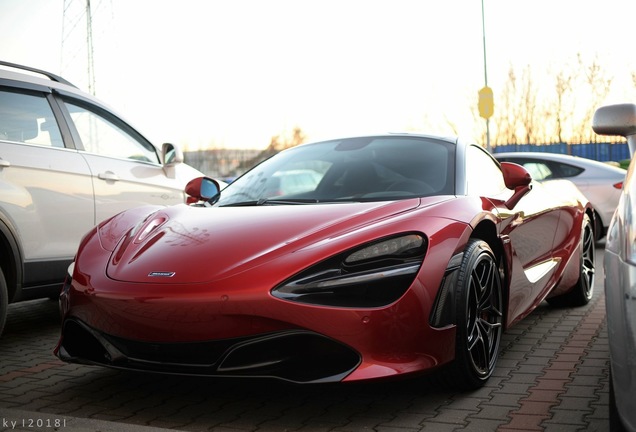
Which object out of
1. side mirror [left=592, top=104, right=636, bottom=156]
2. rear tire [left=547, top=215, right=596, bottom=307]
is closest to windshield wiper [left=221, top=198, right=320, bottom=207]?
side mirror [left=592, top=104, right=636, bottom=156]

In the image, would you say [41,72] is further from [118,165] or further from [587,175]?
[587,175]

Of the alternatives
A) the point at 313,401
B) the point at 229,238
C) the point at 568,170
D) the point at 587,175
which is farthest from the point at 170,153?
the point at 587,175

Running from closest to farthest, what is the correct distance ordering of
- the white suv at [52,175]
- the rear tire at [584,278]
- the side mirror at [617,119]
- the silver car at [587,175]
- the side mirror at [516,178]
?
the side mirror at [617,119] < the side mirror at [516,178] < the white suv at [52,175] < the rear tire at [584,278] < the silver car at [587,175]

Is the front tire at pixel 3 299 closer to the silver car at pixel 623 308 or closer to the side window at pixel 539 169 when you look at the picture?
the silver car at pixel 623 308

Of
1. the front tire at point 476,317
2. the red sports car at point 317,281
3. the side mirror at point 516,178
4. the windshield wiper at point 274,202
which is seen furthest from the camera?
the side mirror at point 516,178

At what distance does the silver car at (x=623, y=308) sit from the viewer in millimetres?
2281

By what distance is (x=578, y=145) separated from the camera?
1093 inches

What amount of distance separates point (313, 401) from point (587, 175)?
854cm

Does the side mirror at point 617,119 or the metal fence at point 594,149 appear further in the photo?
the metal fence at point 594,149

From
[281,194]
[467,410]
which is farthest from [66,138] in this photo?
[467,410]

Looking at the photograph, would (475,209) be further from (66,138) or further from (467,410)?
(66,138)

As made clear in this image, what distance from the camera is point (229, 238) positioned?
3.76m

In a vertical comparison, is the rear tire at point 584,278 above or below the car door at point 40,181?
below

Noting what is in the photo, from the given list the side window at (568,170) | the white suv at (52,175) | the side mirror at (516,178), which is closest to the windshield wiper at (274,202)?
the side mirror at (516,178)
